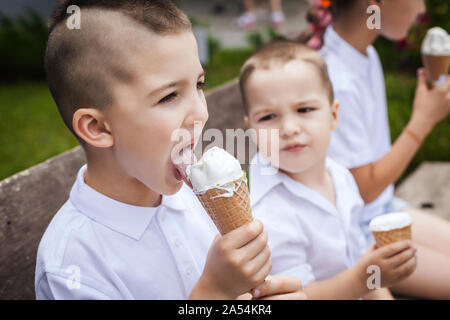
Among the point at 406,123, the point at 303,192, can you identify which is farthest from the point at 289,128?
the point at 406,123

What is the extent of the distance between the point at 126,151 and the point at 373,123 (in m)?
1.70

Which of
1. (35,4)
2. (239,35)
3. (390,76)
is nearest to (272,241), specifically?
(390,76)

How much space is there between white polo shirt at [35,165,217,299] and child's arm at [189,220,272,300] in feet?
0.52

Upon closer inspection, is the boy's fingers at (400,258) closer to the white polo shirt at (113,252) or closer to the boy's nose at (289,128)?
the boy's nose at (289,128)

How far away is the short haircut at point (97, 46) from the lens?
1214mm

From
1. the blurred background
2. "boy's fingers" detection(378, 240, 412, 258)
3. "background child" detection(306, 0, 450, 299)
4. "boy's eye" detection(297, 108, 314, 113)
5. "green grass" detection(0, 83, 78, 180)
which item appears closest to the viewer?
"boy's fingers" detection(378, 240, 412, 258)

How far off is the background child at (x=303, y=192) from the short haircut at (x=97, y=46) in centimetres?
62

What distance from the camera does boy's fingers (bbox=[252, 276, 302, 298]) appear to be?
137cm

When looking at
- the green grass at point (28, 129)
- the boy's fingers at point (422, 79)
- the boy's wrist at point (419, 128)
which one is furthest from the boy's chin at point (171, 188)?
the green grass at point (28, 129)

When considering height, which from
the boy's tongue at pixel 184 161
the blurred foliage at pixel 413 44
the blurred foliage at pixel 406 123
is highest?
the boy's tongue at pixel 184 161

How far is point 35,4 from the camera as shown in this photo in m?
10.5

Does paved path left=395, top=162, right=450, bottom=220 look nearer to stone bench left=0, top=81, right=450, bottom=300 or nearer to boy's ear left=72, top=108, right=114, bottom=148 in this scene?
stone bench left=0, top=81, right=450, bottom=300

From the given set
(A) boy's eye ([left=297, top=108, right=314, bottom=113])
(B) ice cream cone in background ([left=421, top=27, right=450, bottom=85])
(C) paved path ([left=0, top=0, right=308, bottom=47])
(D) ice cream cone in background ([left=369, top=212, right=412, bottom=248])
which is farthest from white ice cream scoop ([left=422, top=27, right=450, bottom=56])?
(C) paved path ([left=0, top=0, right=308, bottom=47])

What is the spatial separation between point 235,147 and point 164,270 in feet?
4.48
